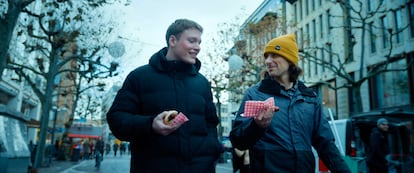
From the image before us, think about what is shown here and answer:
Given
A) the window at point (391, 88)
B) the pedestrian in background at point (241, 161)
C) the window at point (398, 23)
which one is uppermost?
the window at point (398, 23)

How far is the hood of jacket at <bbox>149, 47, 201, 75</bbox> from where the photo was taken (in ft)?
9.27

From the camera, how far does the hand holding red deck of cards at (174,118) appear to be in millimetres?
2254

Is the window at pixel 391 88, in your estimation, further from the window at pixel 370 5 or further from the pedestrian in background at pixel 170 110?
the pedestrian in background at pixel 170 110

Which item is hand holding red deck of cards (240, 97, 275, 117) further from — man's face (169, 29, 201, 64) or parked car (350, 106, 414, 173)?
parked car (350, 106, 414, 173)

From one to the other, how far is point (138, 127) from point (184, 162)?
0.38m

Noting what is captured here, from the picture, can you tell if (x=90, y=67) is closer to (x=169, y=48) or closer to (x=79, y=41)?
(x=79, y=41)

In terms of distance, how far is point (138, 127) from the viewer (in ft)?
7.95

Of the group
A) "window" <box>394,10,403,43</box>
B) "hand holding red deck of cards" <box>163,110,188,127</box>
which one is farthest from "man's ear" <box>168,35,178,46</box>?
"window" <box>394,10,403,43</box>

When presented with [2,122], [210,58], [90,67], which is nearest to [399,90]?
[210,58]

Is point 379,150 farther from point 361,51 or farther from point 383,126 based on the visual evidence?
point 361,51

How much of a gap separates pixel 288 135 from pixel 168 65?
1.00m

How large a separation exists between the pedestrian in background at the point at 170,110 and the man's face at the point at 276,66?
593 millimetres

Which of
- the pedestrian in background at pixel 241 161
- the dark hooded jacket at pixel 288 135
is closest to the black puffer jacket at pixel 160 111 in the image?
the dark hooded jacket at pixel 288 135

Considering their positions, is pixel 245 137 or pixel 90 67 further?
pixel 90 67
